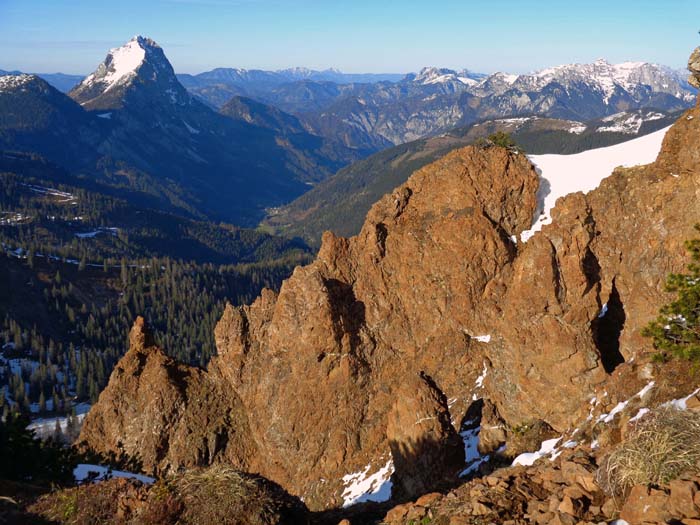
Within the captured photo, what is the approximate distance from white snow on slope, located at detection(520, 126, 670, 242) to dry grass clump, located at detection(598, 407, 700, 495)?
30974 millimetres

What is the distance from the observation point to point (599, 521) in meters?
11.5

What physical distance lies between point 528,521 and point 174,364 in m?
41.5

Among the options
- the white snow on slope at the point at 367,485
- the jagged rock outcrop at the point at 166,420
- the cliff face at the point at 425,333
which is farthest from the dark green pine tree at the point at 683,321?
the jagged rock outcrop at the point at 166,420

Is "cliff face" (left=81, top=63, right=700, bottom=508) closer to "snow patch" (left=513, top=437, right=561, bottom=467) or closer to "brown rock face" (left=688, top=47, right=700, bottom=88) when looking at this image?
"brown rock face" (left=688, top=47, right=700, bottom=88)

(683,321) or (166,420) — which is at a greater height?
(683,321)

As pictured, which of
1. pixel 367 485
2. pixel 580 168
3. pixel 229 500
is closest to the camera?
pixel 229 500

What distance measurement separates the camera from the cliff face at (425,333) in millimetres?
34812

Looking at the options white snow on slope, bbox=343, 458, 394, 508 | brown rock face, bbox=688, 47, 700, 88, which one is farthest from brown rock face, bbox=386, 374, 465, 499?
brown rock face, bbox=688, 47, 700, 88

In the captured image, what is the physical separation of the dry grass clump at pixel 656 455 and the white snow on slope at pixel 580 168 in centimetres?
3097

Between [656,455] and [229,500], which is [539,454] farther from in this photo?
[229,500]

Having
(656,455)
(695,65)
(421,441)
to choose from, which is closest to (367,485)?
(421,441)

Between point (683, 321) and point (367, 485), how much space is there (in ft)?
83.2

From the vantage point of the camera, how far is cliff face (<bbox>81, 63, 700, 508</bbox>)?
1371 inches

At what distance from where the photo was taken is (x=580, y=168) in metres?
43.2
